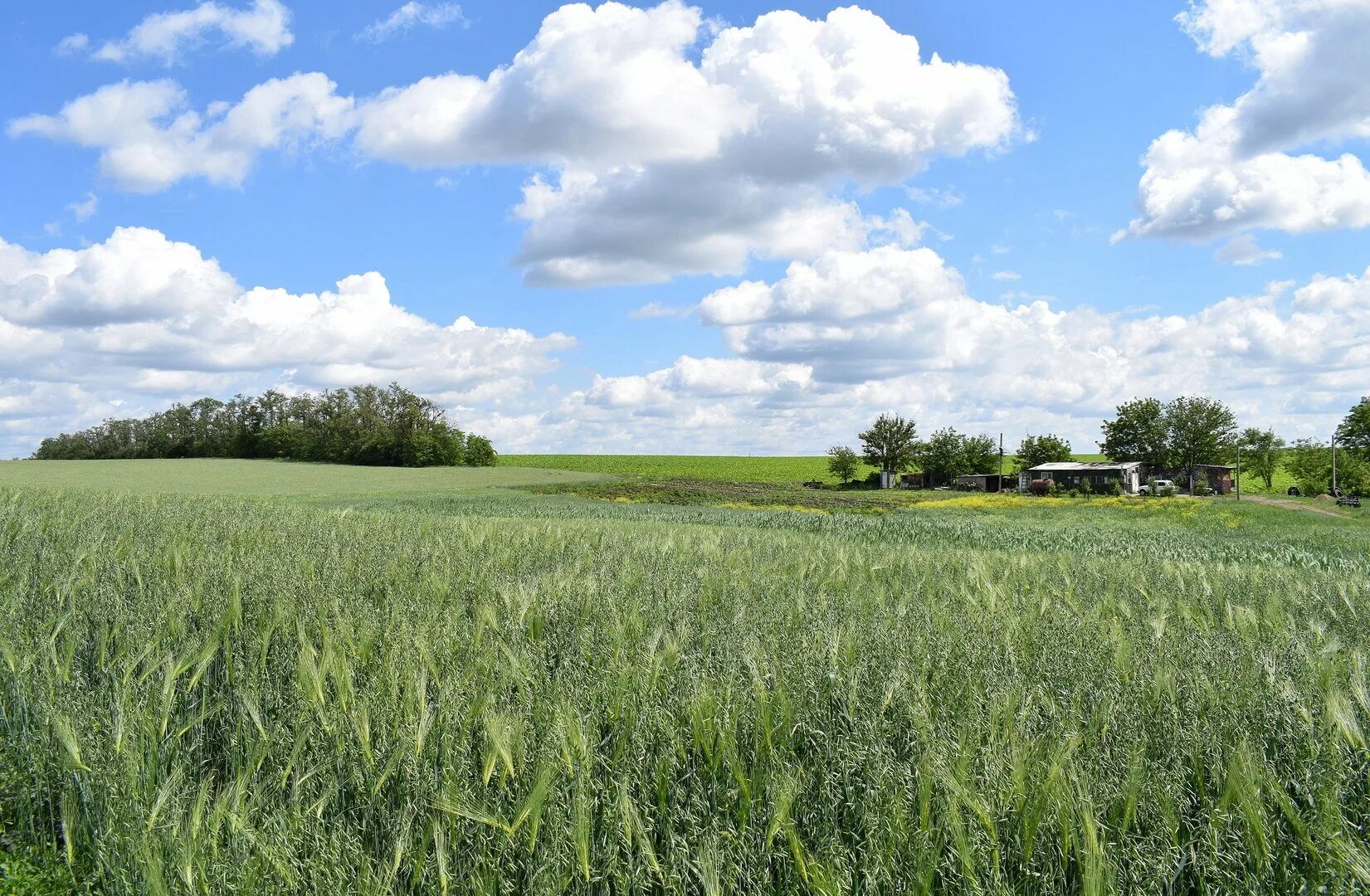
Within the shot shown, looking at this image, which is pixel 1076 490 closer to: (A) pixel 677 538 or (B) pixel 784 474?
(B) pixel 784 474

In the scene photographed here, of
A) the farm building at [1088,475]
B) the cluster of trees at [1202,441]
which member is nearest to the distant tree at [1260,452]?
the cluster of trees at [1202,441]

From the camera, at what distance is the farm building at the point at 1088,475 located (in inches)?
2899

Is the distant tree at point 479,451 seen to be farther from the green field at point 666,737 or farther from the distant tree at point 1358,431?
the distant tree at point 1358,431

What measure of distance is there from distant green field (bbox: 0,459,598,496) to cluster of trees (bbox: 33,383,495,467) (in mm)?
7749

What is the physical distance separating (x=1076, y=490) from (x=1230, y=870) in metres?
73.7

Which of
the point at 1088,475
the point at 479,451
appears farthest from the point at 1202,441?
the point at 479,451

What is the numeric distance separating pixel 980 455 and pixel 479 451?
5739 cm

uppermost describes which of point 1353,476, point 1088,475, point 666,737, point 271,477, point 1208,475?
point 1353,476

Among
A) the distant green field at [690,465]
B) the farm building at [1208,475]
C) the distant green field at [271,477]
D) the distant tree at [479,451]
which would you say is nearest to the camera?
the distant green field at [271,477]

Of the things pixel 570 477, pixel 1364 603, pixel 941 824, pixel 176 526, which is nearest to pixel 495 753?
pixel 941 824

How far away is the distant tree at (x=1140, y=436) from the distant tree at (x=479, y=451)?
7164cm

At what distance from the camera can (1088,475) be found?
7512 cm

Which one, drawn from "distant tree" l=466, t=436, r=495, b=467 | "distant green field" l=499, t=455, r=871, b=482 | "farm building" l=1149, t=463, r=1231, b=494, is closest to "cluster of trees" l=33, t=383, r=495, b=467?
"distant tree" l=466, t=436, r=495, b=467

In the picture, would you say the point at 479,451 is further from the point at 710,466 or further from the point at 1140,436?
the point at 1140,436
